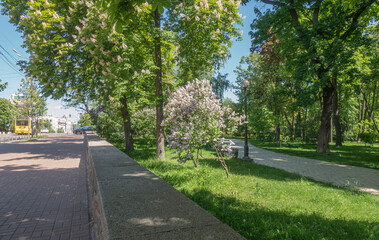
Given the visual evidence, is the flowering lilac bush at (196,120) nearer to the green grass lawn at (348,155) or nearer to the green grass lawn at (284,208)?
the green grass lawn at (284,208)

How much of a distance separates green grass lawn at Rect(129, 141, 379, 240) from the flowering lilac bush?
978 mm

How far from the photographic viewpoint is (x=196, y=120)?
7027mm

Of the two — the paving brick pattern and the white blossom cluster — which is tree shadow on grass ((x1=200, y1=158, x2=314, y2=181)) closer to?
the white blossom cluster

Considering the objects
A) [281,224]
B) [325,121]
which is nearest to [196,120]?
[281,224]

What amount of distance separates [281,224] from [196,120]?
4043 millimetres

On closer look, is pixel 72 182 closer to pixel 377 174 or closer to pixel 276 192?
pixel 276 192

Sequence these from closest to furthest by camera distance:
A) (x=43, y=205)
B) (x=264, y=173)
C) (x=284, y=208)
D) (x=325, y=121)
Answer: (x=284, y=208), (x=43, y=205), (x=264, y=173), (x=325, y=121)

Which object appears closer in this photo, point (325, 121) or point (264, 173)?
point (264, 173)

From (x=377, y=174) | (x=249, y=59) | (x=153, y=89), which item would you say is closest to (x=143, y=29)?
(x=153, y=89)

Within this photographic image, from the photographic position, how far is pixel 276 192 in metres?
5.70

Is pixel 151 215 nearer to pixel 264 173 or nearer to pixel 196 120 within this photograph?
pixel 196 120

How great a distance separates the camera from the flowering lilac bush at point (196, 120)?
6852 millimetres

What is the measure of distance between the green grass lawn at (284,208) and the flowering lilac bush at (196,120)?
0.98 metres

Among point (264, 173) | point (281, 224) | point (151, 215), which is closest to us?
point (151, 215)
